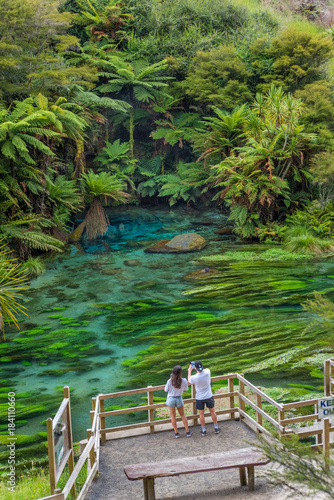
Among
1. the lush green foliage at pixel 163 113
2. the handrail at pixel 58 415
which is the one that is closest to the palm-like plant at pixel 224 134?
the lush green foliage at pixel 163 113

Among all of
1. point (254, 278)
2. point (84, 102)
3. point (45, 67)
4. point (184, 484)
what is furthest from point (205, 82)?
point (184, 484)

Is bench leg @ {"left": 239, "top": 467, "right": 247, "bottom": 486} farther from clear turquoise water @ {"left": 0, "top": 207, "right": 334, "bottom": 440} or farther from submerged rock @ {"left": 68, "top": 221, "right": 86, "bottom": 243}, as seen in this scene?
submerged rock @ {"left": 68, "top": 221, "right": 86, "bottom": 243}

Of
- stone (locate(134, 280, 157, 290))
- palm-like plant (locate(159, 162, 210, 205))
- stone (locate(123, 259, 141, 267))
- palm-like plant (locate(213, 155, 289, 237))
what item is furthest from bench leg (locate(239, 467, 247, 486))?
palm-like plant (locate(159, 162, 210, 205))

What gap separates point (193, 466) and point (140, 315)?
6.70 meters

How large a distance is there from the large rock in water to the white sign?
36.1 ft

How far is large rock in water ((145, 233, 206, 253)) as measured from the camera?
16.1 meters

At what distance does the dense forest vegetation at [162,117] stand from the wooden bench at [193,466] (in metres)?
7.52

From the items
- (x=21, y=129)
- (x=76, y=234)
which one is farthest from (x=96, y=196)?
(x=21, y=129)

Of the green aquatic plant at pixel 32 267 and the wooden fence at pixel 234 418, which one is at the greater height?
the wooden fence at pixel 234 418

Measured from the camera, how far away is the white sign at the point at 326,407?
5090mm

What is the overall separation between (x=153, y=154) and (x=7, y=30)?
32.8 ft

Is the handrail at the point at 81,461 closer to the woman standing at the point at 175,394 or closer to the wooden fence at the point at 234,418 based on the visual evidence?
the wooden fence at the point at 234,418

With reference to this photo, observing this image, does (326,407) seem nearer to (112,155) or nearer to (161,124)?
(112,155)

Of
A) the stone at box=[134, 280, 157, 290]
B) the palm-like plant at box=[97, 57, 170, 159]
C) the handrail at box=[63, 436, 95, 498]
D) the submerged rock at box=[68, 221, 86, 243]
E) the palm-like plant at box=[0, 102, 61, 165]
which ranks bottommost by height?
the stone at box=[134, 280, 157, 290]
